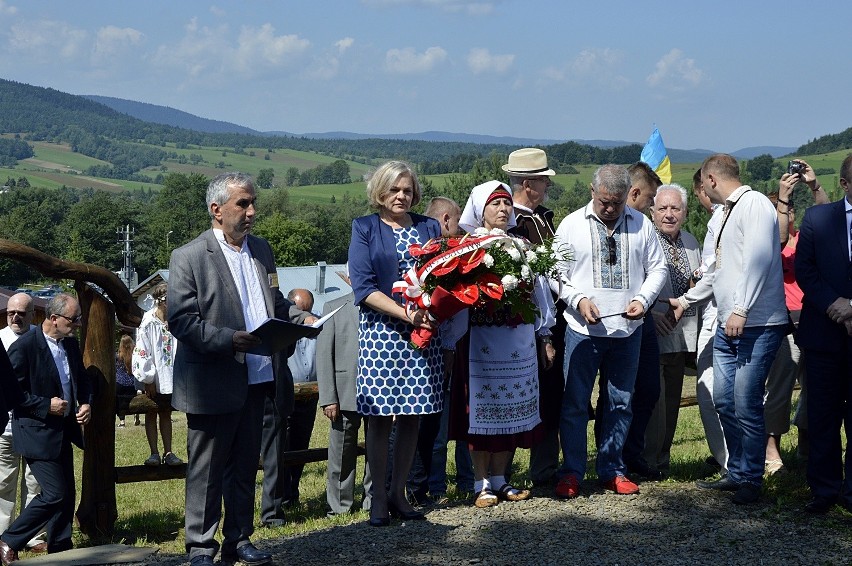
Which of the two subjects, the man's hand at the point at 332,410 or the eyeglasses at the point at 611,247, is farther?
the man's hand at the point at 332,410

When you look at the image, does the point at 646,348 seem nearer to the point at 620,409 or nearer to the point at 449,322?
the point at 620,409

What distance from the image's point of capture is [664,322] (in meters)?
7.27

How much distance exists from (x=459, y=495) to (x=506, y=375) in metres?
1.22

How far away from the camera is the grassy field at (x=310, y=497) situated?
22.2 feet

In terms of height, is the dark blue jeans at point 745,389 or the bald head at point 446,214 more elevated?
the bald head at point 446,214

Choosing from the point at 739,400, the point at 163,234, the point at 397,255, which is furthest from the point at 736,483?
the point at 163,234

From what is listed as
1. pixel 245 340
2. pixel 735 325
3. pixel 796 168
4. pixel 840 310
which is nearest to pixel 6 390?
pixel 245 340

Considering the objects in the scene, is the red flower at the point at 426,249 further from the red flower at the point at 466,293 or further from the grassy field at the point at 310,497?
the grassy field at the point at 310,497

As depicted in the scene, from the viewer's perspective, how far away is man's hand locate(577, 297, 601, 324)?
648 centimetres

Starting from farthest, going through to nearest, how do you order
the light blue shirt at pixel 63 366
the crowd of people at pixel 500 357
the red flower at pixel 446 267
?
the light blue shirt at pixel 63 366, the red flower at pixel 446 267, the crowd of people at pixel 500 357

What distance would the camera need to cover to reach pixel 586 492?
6875 mm

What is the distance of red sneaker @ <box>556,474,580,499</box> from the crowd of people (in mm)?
15

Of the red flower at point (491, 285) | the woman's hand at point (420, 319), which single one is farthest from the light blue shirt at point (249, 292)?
the red flower at point (491, 285)

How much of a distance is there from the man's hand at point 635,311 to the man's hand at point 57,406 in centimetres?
388
